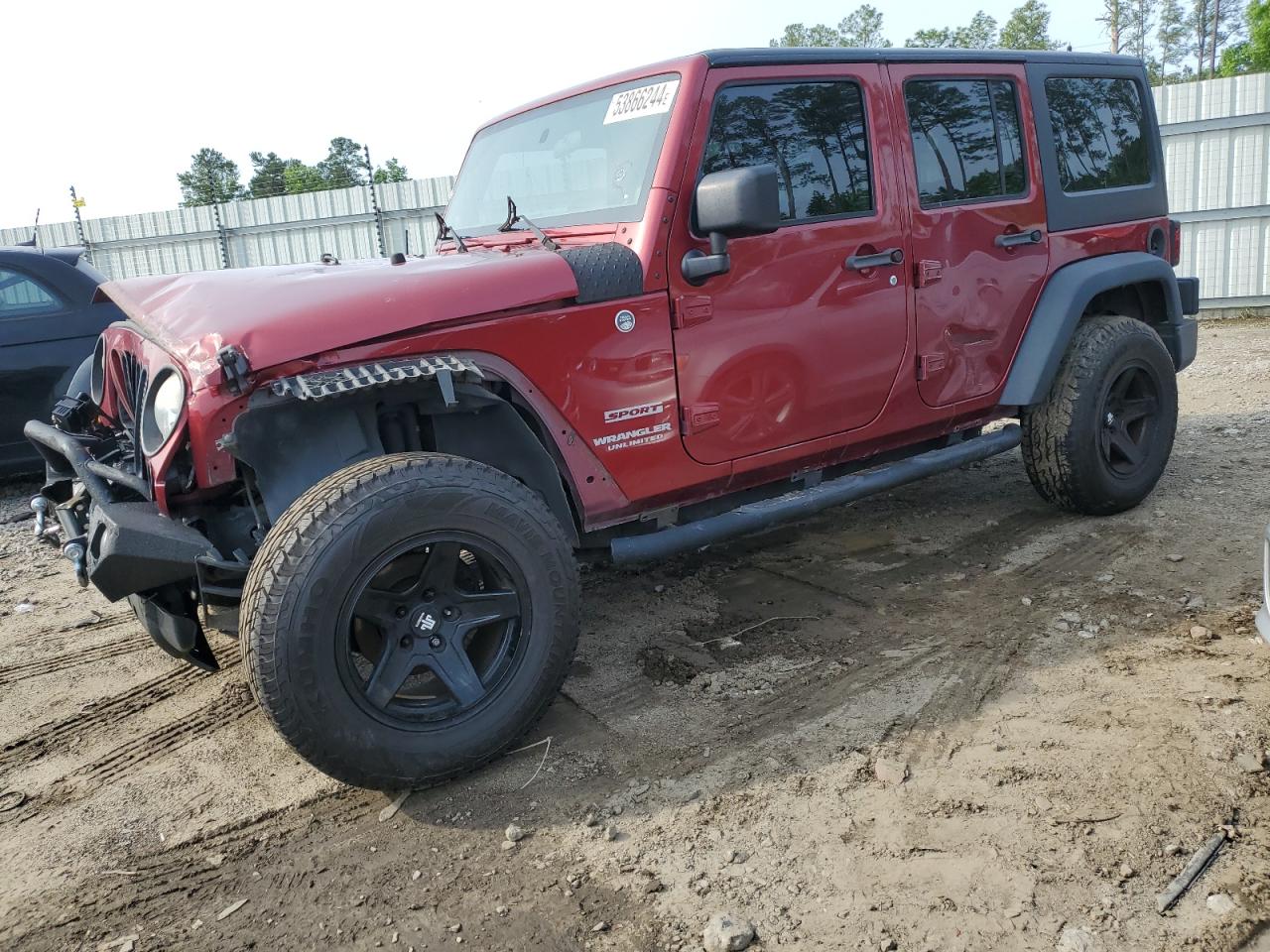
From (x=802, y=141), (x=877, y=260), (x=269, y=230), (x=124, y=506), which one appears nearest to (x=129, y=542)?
(x=124, y=506)

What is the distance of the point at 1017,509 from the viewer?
4945 mm

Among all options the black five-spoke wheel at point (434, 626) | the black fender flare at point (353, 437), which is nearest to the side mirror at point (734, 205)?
the black fender flare at point (353, 437)

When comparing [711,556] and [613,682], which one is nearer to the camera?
[613,682]

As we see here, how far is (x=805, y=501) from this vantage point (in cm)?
364

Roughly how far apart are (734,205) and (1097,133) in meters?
2.61

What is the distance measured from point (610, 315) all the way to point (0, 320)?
4756 mm

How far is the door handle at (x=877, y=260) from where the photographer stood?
3574 mm

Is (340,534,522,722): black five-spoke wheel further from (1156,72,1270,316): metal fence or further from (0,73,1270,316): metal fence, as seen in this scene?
(1156,72,1270,316): metal fence

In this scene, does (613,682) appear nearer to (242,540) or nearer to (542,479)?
(542,479)

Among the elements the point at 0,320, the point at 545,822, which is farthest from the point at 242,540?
the point at 0,320

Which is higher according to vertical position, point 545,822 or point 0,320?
point 0,320

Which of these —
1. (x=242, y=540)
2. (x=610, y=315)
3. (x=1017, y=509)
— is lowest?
(x=1017, y=509)

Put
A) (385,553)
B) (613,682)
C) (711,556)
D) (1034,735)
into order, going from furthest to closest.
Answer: (711,556) → (613,682) → (1034,735) → (385,553)

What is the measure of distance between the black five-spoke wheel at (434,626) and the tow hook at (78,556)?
764 mm
